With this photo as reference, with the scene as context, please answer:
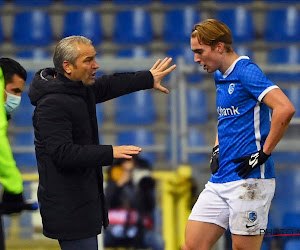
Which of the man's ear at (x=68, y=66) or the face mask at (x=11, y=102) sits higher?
the man's ear at (x=68, y=66)

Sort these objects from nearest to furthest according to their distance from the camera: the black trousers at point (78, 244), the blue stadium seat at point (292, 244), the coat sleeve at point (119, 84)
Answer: the black trousers at point (78, 244) → the coat sleeve at point (119, 84) → the blue stadium seat at point (292, 244)

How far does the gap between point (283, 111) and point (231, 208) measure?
1.72ft

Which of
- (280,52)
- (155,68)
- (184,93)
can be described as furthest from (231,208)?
(280,52)

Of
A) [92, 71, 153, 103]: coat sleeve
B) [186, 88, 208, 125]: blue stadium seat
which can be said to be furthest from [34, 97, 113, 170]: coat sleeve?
[186, 88, 208, 125]: blue stadium seat

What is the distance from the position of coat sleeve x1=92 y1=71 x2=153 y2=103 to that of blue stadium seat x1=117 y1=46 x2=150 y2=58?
5.71m

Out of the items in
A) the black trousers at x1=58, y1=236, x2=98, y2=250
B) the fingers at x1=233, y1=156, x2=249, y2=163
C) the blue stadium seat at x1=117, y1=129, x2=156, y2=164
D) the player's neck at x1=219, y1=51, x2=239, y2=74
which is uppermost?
the player's neck at x1=219, y1=51, x2=239, y2=74

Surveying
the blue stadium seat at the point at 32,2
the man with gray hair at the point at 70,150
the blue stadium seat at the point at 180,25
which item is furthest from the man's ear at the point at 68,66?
the blue stadium seat at the point at 32,2

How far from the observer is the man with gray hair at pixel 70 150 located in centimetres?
291

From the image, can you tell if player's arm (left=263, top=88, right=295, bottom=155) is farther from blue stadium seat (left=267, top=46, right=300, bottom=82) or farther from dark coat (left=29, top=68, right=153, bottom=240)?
blue stadium seat (left=267, top=46, right=300, bottom=82)

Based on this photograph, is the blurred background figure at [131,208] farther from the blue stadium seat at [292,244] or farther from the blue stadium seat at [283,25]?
the blue stadium seat at [283,25]

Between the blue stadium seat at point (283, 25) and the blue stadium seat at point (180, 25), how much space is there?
0.94m

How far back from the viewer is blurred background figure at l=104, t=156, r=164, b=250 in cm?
543

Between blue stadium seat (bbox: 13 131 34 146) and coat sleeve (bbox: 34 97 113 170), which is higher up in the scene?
coat sleeve (bbox: 34 97 113 170)

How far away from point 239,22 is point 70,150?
274 inches
